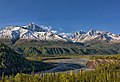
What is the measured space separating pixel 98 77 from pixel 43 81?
39.4 metres

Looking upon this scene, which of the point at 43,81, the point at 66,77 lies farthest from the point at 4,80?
the point at 66,77

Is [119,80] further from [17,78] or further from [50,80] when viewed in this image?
[17,78]

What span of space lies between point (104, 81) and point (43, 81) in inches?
1547

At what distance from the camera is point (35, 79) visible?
183 meters

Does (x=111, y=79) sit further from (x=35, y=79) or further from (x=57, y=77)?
(x=35, y=79)

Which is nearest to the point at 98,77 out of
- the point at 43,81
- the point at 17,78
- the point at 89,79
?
the point at 89,79

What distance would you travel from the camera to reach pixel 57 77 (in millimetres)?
193875

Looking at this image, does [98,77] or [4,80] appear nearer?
[4,80]

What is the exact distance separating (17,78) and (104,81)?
56.0m

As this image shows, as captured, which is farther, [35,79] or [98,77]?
[98,77]

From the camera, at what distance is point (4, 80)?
18312 centimetres

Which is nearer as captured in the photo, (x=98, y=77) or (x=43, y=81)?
(x=43, y=81)

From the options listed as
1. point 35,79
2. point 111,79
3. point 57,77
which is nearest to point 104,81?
point 111,79

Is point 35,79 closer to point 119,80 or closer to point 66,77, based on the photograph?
point 66,77
